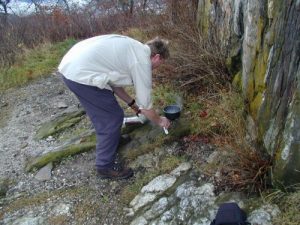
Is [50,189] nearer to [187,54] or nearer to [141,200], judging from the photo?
[141,200]

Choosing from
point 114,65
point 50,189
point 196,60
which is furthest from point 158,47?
point 50,189

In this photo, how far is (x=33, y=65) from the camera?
27.2 ft

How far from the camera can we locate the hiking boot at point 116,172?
4.13 metres

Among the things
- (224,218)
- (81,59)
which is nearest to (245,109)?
(224,218)

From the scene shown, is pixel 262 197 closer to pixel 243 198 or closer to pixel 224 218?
pixel 243 198

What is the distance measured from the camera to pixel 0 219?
155 inches

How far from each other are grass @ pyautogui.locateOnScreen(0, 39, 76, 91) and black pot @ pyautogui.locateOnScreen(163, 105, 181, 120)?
4040 mm

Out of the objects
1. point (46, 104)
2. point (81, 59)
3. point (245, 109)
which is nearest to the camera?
point (81, 59)

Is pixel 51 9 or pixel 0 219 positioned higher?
pixel 51 9

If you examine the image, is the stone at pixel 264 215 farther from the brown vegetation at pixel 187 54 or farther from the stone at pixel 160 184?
the stone at pixel 160 184

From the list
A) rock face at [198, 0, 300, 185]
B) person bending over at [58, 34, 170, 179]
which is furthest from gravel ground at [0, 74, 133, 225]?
rock face at [198, 0, 300, 185]

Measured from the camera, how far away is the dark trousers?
3.84m

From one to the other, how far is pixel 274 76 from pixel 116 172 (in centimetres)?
183

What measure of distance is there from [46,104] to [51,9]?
773 centimetres
